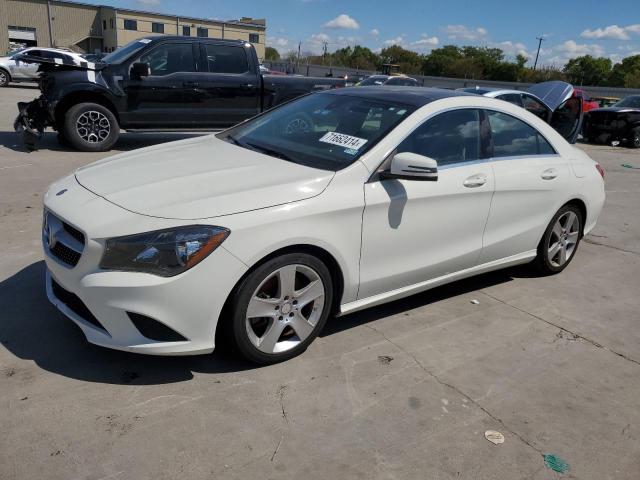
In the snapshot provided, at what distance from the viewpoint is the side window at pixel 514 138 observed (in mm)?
4203

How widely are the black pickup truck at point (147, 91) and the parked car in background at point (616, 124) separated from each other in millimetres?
11425

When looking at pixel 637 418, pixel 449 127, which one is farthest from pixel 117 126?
pixel 637 418

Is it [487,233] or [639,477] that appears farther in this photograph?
[487,233]

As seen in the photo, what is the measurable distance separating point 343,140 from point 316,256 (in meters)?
0.88

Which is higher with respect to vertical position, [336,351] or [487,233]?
[487,233]

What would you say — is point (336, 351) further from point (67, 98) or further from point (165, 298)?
point (67, 98)

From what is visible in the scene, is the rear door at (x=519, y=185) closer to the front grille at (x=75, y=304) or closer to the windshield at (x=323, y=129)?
the windshield at (x=323, y=129)

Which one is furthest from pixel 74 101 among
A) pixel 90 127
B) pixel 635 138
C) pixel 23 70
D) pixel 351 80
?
pixel 23 70

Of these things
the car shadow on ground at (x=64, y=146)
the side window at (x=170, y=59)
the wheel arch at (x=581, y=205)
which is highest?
the side window at (x=170, y=59)

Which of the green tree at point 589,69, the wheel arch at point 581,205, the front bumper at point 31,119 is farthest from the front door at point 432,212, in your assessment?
the green tree at point 589,69

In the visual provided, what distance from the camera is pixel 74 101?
8875mm

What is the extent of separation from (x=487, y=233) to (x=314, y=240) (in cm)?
172

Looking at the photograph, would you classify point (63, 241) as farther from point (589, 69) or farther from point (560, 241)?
point (589, 69)

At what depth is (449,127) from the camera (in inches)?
153
